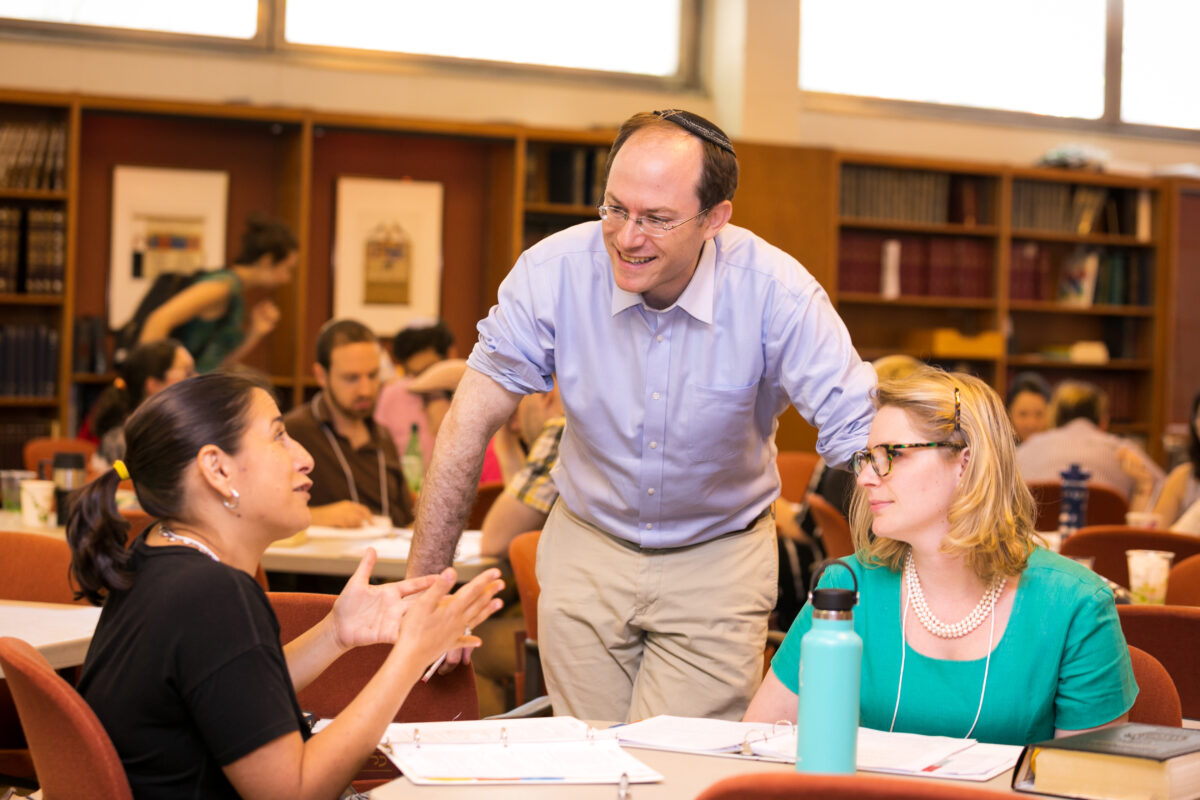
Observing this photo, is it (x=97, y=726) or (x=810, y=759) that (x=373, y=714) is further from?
(x=810, y=759)

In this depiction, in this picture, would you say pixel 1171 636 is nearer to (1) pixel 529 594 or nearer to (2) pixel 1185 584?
(2) pixel 1185 584

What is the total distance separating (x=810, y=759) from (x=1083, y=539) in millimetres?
2396

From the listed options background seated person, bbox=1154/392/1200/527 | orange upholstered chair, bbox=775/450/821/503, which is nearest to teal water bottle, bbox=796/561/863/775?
background seated person, bbox=1154/392/1200/527

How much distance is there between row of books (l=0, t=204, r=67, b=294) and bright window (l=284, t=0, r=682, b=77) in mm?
1667

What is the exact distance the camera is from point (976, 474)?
1904mm

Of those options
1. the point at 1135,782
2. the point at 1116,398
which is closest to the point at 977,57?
the point at 1116,398

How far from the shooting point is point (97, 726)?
4.85 feet

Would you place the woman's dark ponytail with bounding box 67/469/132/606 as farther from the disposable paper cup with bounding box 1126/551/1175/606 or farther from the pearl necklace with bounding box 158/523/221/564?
the disposable paper cup with bounding box 1126/551/1175/606

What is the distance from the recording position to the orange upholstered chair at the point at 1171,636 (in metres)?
2.30

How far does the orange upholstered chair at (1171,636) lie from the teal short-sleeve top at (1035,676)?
1.60 feet

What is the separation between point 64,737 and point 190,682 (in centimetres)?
16

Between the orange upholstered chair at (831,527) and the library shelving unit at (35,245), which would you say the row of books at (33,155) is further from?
the orange upholstered chair at (831,527)

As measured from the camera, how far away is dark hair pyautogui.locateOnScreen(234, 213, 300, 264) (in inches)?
247

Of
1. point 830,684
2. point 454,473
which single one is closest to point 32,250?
point 454,473
